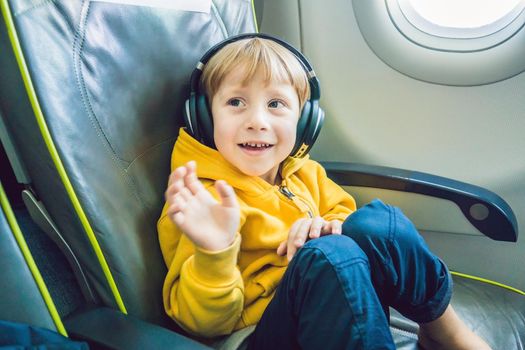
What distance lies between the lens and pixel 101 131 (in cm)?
81

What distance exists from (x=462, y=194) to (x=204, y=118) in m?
0.71

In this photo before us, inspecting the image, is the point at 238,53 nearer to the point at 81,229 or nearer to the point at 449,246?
the point at 81,229

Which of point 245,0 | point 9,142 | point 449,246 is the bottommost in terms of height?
point 449,246

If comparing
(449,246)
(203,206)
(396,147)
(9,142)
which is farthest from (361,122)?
(9,142)

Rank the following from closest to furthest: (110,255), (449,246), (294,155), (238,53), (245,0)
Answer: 1. (110,255)
2. (238,53)
3. (294,155)
4. (245,0)
5. (449,246)

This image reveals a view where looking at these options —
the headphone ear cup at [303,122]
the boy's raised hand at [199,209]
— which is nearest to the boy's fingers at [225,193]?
the boy's raised hand at [199,209]

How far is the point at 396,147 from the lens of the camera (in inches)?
57.4

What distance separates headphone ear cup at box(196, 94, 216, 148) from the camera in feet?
2.98

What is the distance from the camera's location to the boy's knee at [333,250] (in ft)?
2.30

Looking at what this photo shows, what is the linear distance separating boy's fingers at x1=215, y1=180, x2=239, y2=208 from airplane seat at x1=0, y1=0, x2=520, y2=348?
23 cm

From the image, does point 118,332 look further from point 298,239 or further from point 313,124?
point 313,124

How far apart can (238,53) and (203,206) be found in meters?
0.40

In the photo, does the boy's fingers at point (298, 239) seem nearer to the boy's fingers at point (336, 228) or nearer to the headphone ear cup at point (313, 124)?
the boy's fingers at point (336, 228)

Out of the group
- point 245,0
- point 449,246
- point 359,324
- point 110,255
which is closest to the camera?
point 359,324
